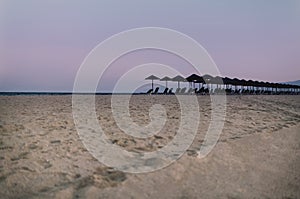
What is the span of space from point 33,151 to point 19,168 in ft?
2.63

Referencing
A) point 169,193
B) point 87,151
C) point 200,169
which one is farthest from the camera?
point 87,151

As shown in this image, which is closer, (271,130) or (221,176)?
(221,176)

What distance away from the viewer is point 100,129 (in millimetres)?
7441

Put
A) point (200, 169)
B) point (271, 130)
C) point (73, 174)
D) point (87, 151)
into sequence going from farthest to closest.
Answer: point (271, 130)
point (87, 151)
point (200, 169)
point (73, 174)

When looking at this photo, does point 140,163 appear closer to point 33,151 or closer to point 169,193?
point 169,193

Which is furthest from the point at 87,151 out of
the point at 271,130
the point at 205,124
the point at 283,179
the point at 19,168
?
the point at 271,130

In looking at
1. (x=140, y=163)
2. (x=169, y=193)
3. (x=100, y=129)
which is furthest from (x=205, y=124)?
(x=169, y=193)

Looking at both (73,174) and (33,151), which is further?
(33,151)

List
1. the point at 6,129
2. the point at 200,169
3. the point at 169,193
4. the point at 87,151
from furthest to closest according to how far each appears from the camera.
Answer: the point at 6,129 < the point at 87,151 < the point at 200,169 < the point at 169,193

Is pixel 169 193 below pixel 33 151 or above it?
below

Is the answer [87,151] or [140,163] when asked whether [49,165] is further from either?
[140,163]

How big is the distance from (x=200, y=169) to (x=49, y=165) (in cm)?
267

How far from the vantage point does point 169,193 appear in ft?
13.8

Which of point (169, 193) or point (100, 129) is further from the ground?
point (100, 129)
